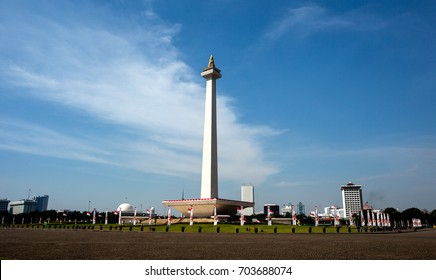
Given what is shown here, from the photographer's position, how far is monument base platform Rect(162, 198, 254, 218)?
251 ft

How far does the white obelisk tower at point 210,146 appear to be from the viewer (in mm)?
79750

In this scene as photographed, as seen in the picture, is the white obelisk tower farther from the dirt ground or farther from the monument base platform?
the dirt ground

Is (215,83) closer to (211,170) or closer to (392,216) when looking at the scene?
(211,170)

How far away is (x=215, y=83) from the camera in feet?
283

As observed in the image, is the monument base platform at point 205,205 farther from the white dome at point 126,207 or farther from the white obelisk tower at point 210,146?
the white dome at point 126,207

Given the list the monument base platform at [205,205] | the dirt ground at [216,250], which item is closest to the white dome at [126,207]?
the monument base platform at [205,205]

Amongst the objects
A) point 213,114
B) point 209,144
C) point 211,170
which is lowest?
point 211,170

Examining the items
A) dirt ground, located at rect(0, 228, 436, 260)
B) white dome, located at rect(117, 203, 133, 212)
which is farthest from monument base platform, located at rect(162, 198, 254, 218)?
white dome, located at rect(117, 203, 133, 212)

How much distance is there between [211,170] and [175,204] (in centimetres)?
1375

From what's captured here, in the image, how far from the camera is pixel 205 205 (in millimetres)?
77312

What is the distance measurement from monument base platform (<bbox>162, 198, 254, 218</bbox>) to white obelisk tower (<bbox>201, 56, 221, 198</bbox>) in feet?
8.59

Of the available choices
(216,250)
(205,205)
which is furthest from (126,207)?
(216,250)
